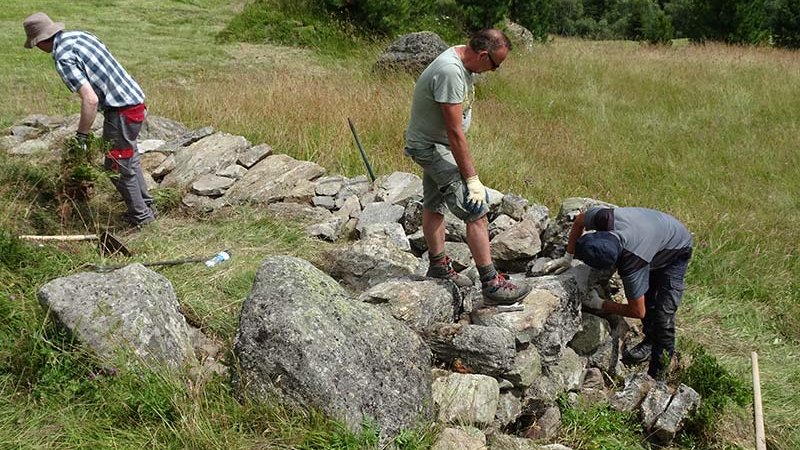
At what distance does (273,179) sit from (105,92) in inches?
63.6

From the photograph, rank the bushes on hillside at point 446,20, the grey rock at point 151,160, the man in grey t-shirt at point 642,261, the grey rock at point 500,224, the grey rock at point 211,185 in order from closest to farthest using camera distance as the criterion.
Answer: the man in grey t-shirt at point 642,261 → the grey rock at point 500,224 → the grey rock at point 211,185 → the grey rock at point 151,160 → the bushes on hillside at point 446,20

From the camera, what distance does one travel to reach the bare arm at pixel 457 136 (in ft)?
12.1

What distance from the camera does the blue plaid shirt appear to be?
4.75 metres

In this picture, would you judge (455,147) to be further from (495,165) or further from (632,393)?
(495,165)

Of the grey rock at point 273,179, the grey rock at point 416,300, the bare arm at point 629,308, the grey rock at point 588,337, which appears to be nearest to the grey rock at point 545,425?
the grey rock at point 588,337

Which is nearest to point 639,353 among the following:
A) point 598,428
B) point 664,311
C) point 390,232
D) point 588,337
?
point 664,311

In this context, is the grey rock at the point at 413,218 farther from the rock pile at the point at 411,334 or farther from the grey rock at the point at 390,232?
the grey rock at the point at 390,232

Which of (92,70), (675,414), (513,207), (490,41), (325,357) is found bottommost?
(675,414)

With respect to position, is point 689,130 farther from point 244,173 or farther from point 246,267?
point 246,267

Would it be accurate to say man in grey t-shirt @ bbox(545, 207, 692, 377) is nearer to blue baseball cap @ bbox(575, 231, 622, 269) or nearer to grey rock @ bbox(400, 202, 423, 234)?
blue baseball cap @ bbox(575, 231, 622, 269)

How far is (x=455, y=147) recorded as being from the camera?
3775 millimetres

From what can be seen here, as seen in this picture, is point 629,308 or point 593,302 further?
point 593,302

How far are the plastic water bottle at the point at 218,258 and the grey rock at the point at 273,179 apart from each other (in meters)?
1.17

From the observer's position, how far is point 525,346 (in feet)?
12.6
